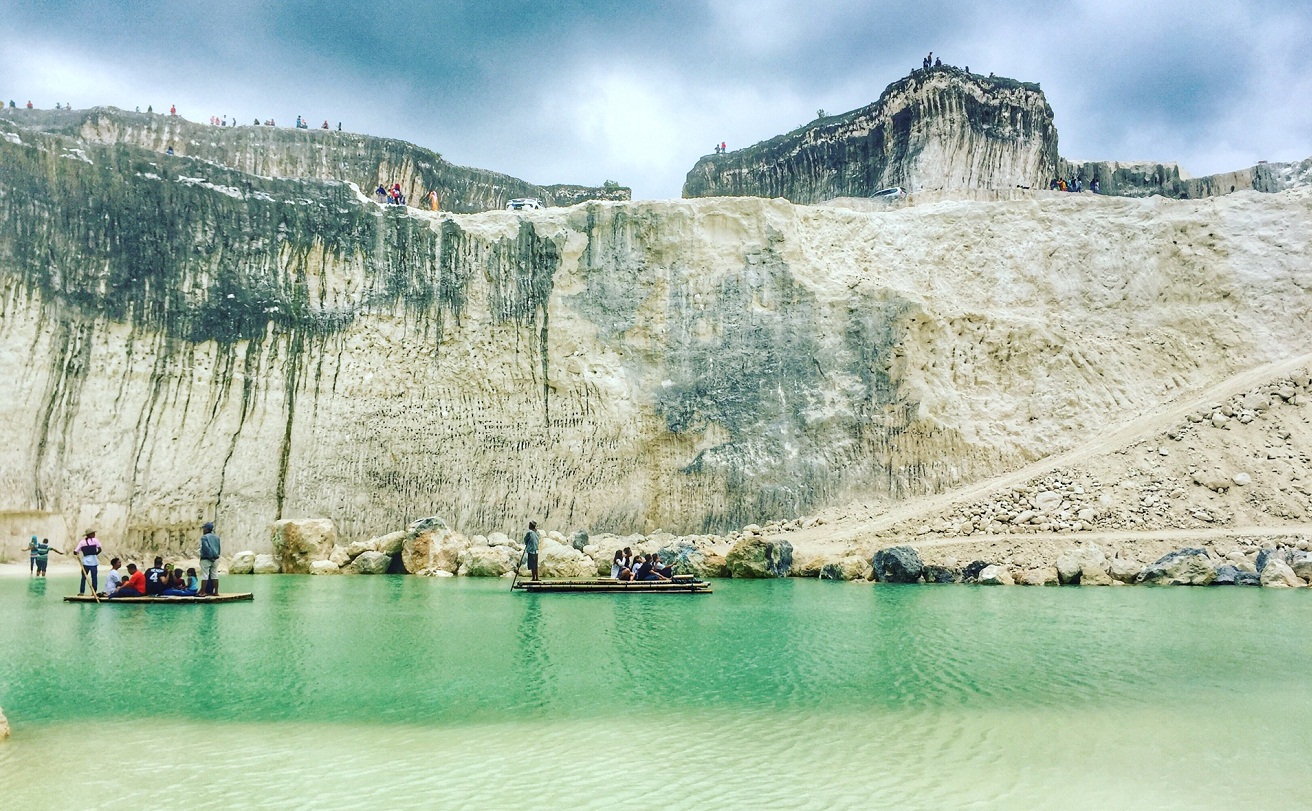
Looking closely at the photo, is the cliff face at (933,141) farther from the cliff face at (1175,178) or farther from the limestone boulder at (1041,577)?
the limestone boulder at (1041,577)

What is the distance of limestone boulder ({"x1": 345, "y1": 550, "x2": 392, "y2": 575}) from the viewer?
68.0 ft

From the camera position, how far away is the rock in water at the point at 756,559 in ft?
63.3

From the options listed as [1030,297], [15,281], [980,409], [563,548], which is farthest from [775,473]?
[15,281]

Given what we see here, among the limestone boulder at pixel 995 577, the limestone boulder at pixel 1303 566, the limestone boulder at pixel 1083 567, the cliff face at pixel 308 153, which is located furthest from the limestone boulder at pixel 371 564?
the cliff face at pixel 308 153

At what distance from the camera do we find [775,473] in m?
24.5

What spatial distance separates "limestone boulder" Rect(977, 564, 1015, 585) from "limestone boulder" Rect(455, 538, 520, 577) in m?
9.30

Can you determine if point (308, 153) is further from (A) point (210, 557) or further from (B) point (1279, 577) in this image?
(B) point (1279, 577)

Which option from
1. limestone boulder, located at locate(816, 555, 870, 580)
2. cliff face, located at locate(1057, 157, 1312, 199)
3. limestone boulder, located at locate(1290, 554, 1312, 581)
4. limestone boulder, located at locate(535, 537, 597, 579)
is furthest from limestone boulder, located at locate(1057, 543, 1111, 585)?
cliff face, located at locate(1057, 157, 1312, 199)

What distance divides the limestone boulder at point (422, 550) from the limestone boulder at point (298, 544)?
70.3 inches

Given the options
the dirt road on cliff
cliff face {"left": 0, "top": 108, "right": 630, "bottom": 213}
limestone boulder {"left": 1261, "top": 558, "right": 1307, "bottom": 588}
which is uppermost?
cliff face {"left": 0, "top": 108, "right": 630, "bottom": 213}

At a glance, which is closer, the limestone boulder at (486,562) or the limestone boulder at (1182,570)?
the limestone boulder at (1182,570)

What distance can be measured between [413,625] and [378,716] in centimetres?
465

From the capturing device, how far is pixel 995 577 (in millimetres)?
17234

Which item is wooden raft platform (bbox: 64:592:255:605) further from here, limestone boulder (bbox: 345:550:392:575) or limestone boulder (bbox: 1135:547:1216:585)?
limestone boulder (bbox: 1135:547:1216:585)
